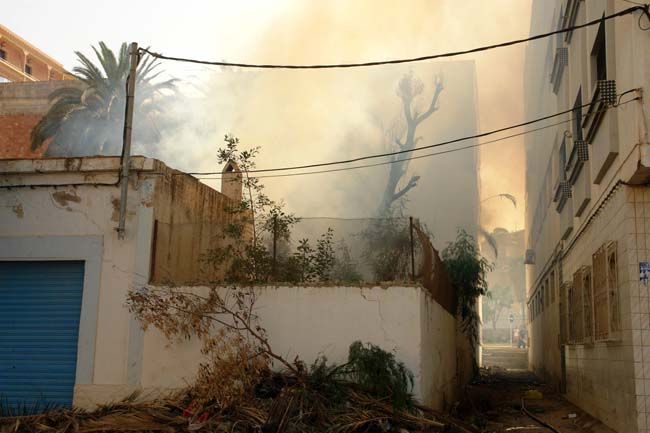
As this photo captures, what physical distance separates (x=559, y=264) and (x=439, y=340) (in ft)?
21.5

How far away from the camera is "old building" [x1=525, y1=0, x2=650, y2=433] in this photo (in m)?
7.10

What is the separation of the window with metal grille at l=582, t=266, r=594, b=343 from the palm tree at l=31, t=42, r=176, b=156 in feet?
50.3

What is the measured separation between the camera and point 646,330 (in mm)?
7086

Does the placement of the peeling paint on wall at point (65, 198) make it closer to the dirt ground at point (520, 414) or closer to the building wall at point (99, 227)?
the building wall at point (99, 227)

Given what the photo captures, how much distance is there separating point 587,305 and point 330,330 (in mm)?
4775

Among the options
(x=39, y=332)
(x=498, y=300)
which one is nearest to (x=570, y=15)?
(x=39, y=332)

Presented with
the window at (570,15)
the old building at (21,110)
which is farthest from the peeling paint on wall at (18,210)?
the old building at (21,110)

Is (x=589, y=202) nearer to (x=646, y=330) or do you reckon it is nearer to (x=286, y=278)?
(x=646, y=330)

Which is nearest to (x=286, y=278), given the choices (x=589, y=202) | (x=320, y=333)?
(x=320, y=333)

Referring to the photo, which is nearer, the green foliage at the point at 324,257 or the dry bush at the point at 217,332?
the dry bush at the point at 217,332

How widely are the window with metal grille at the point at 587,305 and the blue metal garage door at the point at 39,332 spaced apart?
290 inches

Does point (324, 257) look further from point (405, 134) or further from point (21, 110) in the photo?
point (21, 110)

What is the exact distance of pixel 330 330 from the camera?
8312 millimetres

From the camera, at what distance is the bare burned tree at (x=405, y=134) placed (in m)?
21.6
